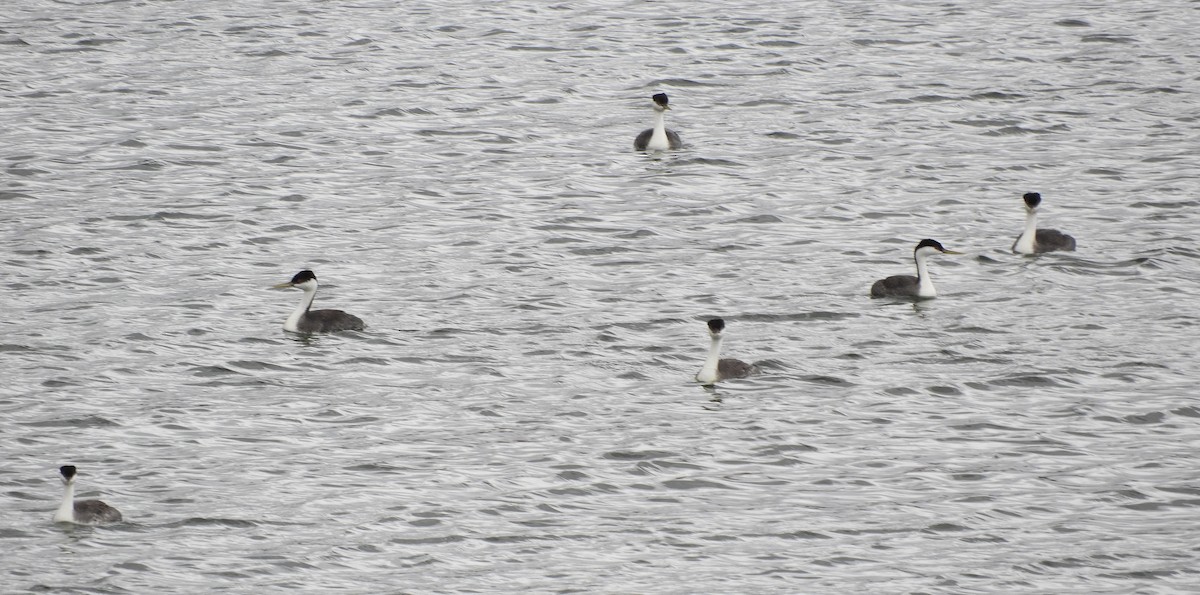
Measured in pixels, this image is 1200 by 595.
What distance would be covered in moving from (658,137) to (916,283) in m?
7.46

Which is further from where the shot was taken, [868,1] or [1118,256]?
[868,1]

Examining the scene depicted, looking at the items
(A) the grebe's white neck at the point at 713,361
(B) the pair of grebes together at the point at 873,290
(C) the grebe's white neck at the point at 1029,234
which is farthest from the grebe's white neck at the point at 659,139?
(A) the grebe's white neck at the point at 713,361

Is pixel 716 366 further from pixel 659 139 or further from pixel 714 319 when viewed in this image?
pixel 659 139

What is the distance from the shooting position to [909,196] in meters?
24.7

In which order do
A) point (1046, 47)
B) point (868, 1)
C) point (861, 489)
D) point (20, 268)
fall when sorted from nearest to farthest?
point (861, 489) → point (20, 268) → point (1046, 47) → point (868, 1)

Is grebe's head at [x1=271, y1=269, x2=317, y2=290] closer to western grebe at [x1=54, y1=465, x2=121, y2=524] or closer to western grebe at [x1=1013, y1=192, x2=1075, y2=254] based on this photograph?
western grebe at [x1=54, y1=465, x2=121, y2=524]

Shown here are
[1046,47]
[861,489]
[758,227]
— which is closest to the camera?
[861,489]

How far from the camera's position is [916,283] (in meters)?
20.4

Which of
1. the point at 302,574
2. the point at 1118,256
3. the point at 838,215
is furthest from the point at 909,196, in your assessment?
the point at 302,574

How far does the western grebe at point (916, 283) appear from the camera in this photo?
66.8ft

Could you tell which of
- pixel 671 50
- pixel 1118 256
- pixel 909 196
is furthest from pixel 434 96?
pixel 1118 256

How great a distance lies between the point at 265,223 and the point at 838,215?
7.50 meters

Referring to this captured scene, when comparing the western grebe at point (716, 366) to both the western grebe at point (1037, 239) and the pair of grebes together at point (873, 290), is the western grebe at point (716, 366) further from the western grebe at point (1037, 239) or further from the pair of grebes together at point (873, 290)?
the western grebe at point (1037, 239)

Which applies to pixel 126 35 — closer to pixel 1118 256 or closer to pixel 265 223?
pixel 265 223
